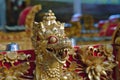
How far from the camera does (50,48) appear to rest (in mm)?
1285

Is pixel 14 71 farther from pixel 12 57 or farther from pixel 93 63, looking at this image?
pixel 93 63

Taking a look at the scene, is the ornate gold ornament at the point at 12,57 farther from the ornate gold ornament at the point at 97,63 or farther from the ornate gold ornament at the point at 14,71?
the ornate gold ornament at the point at 97,63

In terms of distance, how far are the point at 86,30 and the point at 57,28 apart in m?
4.36

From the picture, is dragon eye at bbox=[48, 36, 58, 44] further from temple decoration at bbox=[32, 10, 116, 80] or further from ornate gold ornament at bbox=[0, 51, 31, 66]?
ornate gold ornament at bbox=[0, 51, 31, 66]

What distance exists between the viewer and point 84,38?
511 cm

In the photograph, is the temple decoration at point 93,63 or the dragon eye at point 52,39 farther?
the temple decoration at point 93,63

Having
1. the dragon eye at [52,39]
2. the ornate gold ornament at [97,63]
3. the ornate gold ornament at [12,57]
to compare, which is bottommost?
the ornate gold ornament at [97,63]

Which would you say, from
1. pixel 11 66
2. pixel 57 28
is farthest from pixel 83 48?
pixel 11 66

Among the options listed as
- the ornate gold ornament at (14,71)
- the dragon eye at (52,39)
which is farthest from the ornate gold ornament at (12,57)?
the dragon eye at (52,39)

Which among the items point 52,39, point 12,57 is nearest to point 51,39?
point 52,39

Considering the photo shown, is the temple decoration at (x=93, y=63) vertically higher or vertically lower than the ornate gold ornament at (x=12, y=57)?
lower

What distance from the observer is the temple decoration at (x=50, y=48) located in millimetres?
1270

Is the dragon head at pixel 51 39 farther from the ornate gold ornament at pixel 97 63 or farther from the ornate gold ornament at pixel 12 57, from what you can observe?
the ornate gold ornament at pixel 97 63

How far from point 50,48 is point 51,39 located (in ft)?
0.11
